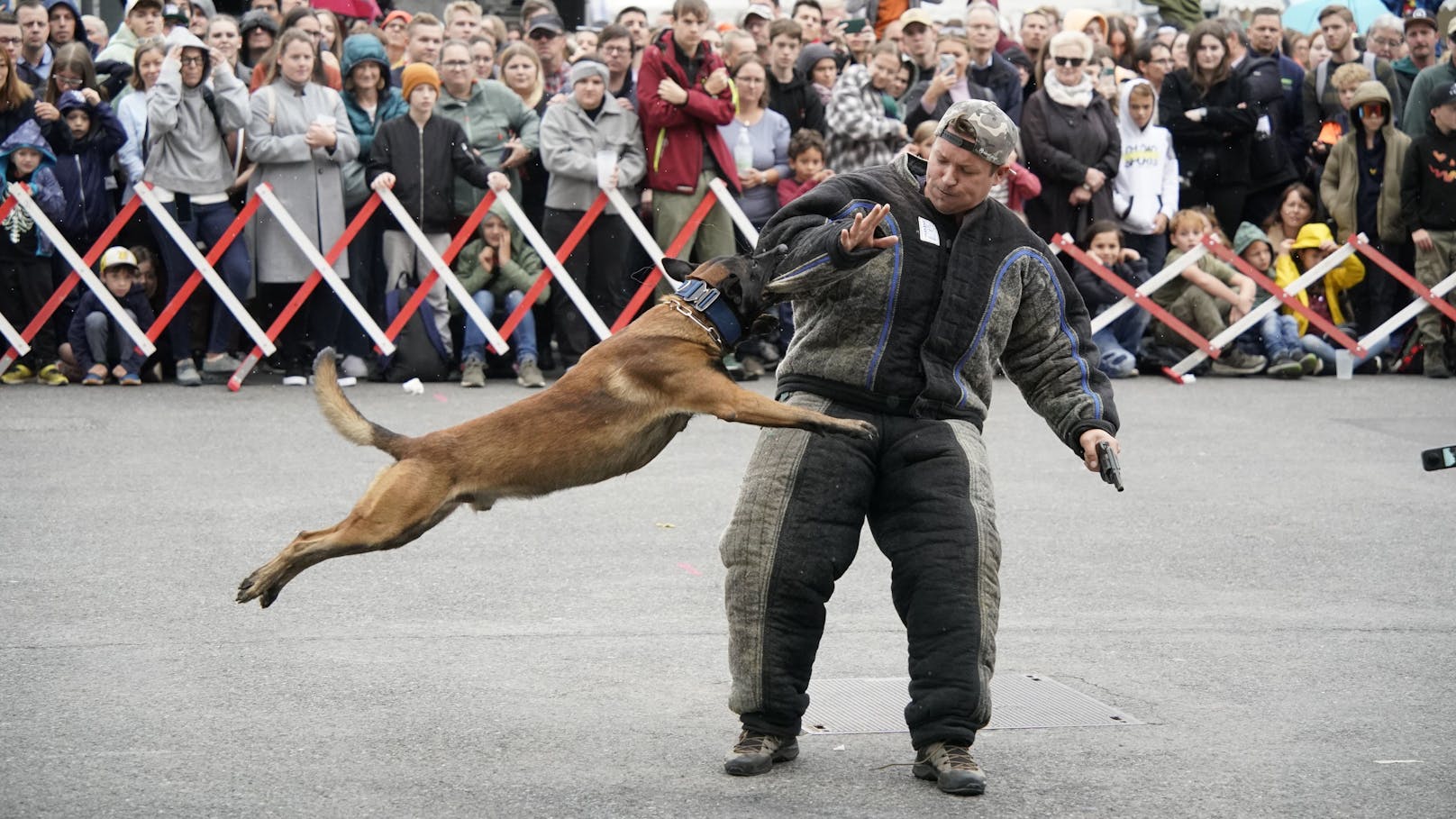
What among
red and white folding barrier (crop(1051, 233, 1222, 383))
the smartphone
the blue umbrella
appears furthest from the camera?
the blue umbrella

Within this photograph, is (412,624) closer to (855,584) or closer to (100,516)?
(855,584)

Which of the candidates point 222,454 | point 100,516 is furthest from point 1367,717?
point 222,454

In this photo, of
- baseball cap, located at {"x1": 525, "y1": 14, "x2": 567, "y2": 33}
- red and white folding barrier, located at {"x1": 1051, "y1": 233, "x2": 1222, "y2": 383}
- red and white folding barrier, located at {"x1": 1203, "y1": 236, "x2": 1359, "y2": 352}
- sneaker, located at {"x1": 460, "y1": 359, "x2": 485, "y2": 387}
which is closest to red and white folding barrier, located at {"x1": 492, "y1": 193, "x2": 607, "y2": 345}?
sneaker, located at {"x1": 460, "y1": 359, "x2": 485, "y2": 387}

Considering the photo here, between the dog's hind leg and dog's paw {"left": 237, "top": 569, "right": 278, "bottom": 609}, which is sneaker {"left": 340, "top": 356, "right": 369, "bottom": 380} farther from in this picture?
the dog's hind leg

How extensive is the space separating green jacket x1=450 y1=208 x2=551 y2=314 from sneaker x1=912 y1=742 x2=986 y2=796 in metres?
7.33

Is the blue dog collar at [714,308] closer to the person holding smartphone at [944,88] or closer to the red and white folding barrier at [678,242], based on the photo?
the red and white folding barrier at [678,242]

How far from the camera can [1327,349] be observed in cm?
1266

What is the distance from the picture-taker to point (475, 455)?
4.60 metres

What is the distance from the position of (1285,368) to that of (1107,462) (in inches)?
332

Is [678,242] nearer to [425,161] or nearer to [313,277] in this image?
[425,161]

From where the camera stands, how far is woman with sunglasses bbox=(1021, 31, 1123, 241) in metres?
11.8

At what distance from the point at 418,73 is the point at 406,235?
3.54 feet

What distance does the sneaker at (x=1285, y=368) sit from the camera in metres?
12.4

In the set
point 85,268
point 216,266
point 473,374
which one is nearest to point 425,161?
point 473,374
